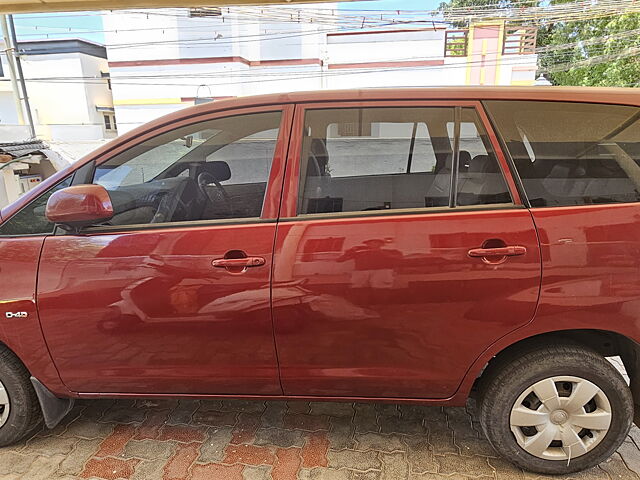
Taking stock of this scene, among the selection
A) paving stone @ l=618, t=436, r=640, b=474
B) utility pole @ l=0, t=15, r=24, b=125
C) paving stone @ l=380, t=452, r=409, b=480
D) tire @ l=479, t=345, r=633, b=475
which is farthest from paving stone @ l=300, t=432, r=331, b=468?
utility pole @ l=0, t=15, r=24, b=125

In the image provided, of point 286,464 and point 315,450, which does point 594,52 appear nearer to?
point 315,450

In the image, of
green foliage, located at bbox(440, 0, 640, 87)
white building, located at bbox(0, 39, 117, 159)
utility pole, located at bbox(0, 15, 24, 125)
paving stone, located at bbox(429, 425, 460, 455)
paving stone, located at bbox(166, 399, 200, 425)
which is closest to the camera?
paving stone, located at bbox(429, 425, 460, 455)

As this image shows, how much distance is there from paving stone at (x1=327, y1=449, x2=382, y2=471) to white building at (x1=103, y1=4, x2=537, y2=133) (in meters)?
11.9

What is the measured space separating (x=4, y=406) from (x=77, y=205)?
1.19 metres

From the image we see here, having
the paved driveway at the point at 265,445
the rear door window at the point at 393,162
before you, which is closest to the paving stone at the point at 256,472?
the paved driveway at the point at 265,445

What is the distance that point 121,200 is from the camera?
77.9 inches

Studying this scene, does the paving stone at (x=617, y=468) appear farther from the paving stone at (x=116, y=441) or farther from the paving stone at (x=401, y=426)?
the paving stone at (x=116, y=441)

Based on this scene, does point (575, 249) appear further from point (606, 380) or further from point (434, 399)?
point (434, 399)

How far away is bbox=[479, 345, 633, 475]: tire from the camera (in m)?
1.81

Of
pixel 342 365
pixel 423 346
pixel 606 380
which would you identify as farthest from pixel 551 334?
pixel 342 365

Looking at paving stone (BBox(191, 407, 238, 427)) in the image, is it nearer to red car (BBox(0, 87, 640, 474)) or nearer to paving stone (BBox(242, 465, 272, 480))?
paving stone (BBox(242, 465, 272, 480))

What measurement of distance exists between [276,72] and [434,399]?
13175 millimetres

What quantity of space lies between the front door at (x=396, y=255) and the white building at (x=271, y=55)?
11412 millimetres

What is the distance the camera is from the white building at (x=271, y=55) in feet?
41.0
